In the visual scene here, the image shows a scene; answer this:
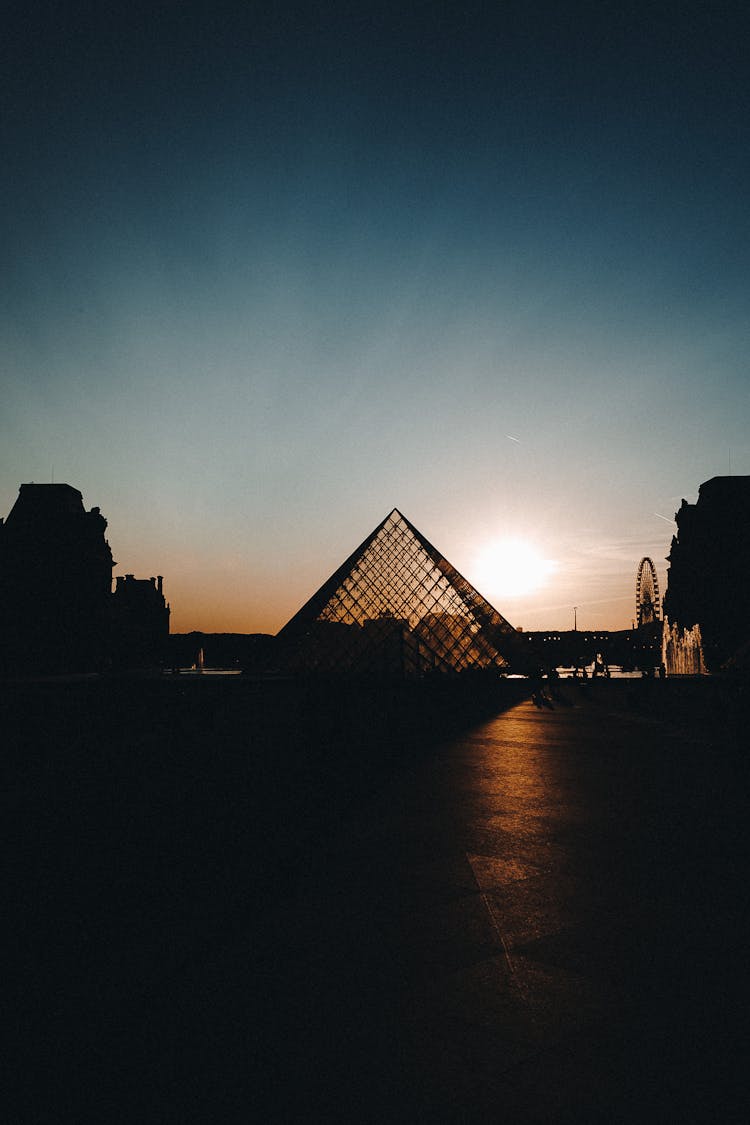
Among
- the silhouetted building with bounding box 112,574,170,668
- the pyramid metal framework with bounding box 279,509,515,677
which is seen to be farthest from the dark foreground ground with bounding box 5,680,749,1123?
the silhouetted building with bounding box 112,574,170,668

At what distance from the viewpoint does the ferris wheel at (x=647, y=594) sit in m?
74.9

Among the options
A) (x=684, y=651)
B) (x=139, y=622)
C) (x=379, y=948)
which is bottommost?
(x=379, y=948)

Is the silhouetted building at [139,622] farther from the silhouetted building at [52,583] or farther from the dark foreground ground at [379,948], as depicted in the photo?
the dark foreground ground at [379,948]

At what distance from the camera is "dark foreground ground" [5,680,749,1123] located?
2688 millimetres

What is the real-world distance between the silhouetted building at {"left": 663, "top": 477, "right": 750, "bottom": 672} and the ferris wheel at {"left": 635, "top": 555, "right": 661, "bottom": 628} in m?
32.9

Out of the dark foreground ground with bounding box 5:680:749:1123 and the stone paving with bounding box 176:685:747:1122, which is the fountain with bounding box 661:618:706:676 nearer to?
the dark foreground ground with bounding box 5:680:749:1123

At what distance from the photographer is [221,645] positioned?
10306 centimetres

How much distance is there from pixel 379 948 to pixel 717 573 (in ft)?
134

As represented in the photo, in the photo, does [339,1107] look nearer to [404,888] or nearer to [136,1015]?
[136,1015]

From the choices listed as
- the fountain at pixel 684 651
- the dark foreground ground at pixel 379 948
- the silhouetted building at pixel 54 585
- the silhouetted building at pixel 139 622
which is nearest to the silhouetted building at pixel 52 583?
the silhouetted building at pixel 54 585

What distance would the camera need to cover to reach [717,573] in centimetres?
3953

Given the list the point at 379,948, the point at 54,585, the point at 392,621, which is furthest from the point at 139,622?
the point at 379,948

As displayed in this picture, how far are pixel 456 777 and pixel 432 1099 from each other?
23.2 feet

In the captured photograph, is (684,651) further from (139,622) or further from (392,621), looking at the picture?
(139,622)
